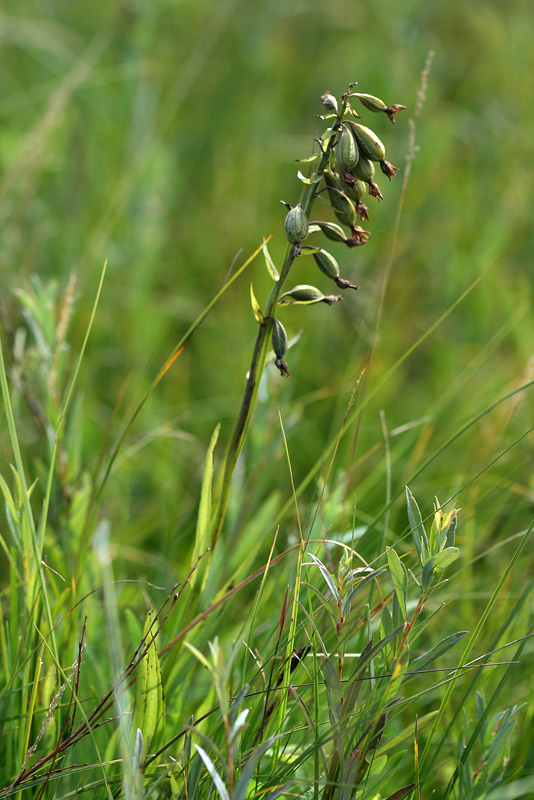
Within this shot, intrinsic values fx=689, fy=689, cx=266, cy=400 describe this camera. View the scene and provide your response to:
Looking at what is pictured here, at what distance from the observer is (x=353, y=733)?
102 centimetres

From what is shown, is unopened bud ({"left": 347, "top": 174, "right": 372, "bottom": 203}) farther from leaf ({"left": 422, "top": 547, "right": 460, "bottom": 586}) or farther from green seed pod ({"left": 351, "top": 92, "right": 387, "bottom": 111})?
leaf ({"left": 422, "top": 547, "right": 460, "bottom": 586})

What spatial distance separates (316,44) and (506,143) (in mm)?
2469

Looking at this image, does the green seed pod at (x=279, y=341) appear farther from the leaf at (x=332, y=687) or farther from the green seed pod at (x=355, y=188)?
the leaf at (x=332, y=687)

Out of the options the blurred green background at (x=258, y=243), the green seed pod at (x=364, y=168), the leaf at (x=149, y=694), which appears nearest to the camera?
the leaf at (x=149, y=694)

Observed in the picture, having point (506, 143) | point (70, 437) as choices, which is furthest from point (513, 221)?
point (70, 437)

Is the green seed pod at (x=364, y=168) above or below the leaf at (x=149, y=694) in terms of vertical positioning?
above

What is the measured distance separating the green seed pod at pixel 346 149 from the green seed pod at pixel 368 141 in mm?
23

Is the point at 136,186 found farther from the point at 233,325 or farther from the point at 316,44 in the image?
the point at 316,44

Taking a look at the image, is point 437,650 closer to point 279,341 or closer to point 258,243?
point 279,341

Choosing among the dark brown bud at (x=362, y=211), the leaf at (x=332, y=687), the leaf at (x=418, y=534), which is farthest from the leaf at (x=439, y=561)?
the dark brown bud at (x=362, y=211)

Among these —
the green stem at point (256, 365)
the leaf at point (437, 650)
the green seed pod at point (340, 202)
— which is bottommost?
the leaf at point (437, 650)

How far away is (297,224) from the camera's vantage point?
3.56 ft

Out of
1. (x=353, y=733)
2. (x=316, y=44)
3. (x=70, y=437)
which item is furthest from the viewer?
(x=316, y=44)

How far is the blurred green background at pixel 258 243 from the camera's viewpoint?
239 cm
